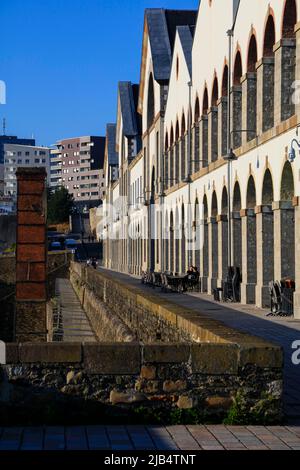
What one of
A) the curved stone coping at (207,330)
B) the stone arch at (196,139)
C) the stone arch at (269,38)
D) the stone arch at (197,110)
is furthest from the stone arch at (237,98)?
the curved stone coping at (207,330)

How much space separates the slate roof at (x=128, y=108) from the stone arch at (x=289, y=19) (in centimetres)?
6210

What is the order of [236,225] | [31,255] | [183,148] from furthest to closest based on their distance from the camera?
[183,148] < [236,225] < [31,255]

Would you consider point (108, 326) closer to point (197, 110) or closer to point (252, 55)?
point (252, 55)

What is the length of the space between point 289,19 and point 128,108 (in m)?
65.4

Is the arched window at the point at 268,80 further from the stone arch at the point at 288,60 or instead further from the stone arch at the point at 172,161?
the stone arch at the point at 172,161

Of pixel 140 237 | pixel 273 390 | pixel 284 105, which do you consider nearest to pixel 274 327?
pixel 284 105

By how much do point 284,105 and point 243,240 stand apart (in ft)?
22.3

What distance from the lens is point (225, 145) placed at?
39250 mm

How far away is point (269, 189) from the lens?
1216 inches

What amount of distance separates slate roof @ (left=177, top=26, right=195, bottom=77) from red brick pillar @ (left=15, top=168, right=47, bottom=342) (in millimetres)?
24374

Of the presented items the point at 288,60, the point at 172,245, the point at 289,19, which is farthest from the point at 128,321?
the point at 172,245

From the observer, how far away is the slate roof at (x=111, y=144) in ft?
369

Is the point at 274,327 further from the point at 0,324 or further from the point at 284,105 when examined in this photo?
the point at 0,324

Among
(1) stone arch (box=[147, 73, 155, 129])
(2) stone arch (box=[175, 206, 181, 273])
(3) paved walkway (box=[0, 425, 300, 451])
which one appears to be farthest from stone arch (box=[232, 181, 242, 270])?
(1) stone arch (box=[147, 73, 155, 129])
